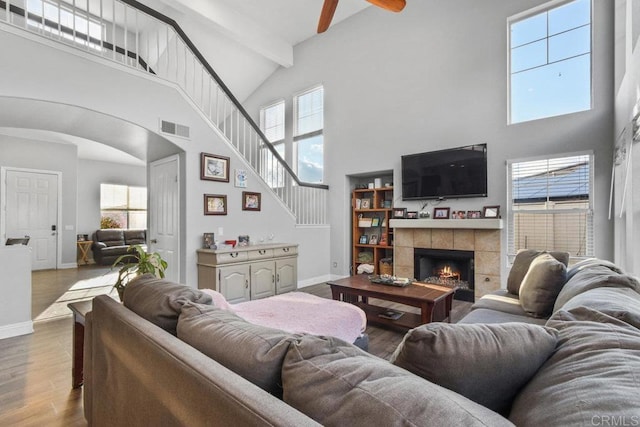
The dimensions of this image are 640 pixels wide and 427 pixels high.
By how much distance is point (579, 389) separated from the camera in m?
0.65

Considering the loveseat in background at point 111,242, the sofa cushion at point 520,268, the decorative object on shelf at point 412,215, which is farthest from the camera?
the loveseat in background at point 111,242

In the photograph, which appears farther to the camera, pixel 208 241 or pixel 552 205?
pixel 208 241

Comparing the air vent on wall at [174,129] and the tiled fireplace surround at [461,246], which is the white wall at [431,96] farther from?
the air vent on wall at [174,129]

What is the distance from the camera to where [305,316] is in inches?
89.7

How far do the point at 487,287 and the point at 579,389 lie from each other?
4296 mm

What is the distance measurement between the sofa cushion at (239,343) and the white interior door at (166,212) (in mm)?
3333

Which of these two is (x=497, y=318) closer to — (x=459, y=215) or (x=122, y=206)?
(x=459, y=215)

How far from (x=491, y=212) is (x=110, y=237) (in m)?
9.17

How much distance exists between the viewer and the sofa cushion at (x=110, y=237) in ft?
27.3

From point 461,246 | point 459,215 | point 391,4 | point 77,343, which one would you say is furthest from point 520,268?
point 77,343

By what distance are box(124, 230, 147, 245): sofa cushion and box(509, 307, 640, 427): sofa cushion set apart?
984 centimetres

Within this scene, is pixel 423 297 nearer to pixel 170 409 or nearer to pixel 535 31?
pixel 170 409

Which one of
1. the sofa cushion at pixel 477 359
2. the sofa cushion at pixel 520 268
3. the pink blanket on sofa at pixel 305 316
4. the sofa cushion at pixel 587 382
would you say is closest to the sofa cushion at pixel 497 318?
the sofa cushion at pixel 520 268

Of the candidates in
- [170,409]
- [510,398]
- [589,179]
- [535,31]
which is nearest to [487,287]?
[589,179]
